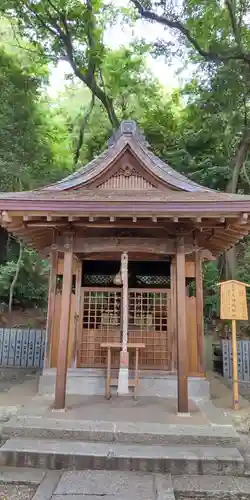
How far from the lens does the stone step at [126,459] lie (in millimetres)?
3758

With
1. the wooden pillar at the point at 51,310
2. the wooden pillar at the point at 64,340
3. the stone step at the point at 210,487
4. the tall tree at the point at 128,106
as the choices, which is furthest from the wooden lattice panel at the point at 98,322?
the tall tree at the point at 128,106

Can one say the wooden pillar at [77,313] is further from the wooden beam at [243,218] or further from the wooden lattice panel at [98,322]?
the wooden beam at [243,218]

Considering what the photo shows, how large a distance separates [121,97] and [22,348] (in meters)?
13.3

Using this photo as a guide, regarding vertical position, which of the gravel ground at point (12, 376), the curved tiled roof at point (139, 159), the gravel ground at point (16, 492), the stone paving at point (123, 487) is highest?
the curved tiled roof at point (139, 159)

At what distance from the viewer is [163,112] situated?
726 inches

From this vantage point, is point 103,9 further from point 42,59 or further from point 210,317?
point 210,317

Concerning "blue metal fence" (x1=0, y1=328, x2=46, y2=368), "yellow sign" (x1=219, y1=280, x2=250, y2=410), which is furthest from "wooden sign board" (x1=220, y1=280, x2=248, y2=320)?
"blue metal fence" (x1=0, y1=328, x2=46, y2=368)

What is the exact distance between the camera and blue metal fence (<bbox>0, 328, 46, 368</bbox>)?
34.7 feet

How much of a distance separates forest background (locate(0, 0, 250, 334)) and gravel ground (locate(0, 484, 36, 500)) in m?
10.9

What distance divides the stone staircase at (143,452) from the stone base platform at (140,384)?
5.39ft

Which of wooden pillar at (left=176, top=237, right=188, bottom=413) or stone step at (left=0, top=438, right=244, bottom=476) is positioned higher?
wooden pillar at (left=176, top=237, right=188, bottom=413)

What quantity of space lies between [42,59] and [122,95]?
4.18 metres

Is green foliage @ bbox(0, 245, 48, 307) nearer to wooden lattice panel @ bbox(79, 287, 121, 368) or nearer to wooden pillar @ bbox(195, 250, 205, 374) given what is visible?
wooden lattice panel @ bbox(79, 287, 121, 368)

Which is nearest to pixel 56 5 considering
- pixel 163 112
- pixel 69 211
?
pixel 163 112
